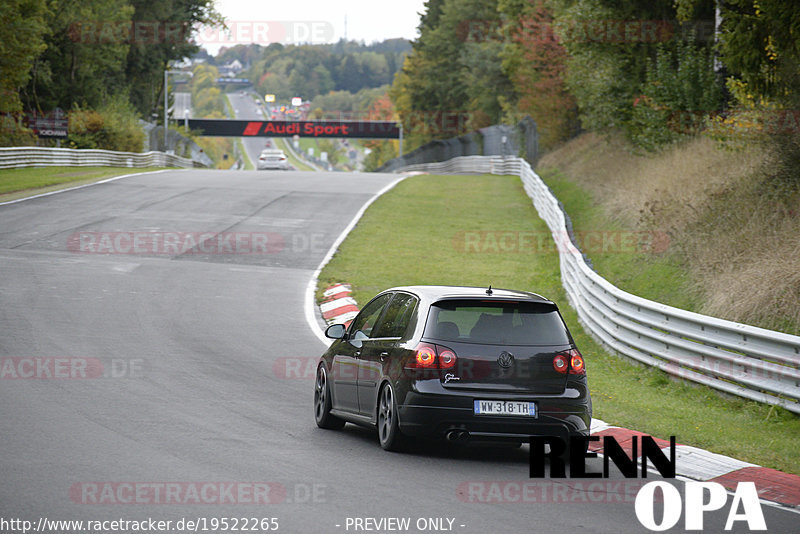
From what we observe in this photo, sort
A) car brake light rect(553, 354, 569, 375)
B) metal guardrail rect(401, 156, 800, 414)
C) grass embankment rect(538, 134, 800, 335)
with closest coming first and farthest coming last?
1. car brake light rect(553, 354, 569, 375)
2. metal guardrail rect(401, 156, 800, 414)
3. grass embankment rect(538, 134, 800, 335)

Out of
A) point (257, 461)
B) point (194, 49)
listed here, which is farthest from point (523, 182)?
point (194, 49)

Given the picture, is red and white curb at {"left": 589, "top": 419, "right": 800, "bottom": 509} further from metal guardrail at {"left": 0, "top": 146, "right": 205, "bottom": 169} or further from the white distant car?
the white distant car

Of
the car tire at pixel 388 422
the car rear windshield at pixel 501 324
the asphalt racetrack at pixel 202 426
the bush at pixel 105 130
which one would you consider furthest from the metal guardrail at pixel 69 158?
the car rear windshield at pixel 501 324

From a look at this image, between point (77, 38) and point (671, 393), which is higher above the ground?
point (77, 38)

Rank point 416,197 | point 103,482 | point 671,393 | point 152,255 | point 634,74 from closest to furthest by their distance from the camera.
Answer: point 103,482, point 671,393, point 152,255, point 634,74, point 416,197

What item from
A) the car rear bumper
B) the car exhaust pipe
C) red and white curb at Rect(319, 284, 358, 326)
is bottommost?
red and white curb at Rect(319, 284, 358, 326)

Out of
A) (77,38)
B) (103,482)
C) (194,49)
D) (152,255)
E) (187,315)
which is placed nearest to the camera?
(103,482)

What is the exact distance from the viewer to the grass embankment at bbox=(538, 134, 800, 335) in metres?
13.2

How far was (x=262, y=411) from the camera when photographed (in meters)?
10.4

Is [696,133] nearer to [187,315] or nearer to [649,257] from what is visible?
[649,257]

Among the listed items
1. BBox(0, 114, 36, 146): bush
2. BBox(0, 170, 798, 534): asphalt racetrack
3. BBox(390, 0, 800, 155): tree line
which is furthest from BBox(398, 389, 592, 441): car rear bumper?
BBox(0, 114, 36, 146): bush

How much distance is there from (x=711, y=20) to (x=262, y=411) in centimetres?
2332

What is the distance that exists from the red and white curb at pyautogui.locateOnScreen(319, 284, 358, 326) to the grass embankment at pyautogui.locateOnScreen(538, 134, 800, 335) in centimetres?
476

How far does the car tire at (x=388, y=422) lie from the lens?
8664mm
